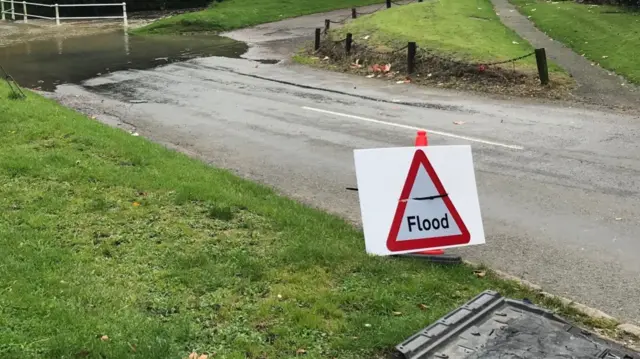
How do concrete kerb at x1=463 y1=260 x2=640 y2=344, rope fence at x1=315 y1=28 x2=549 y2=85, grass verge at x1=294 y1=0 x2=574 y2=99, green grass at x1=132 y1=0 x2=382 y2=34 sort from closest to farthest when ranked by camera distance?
concrete kerb at x1=463 y1=260 x2=640 y2=344, rope fence at x1=315 y1=28 x2=549 y2=85, grass verge at x1=294 y1=0 x2=574 y2=99, green grass at x1=132 y1=0 x2=382 y2=34

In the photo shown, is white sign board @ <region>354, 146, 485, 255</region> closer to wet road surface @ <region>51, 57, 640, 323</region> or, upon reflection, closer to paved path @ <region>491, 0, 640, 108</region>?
wet road surface @ <region>51, 57, 640, 323</region>

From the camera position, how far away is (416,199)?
17.9 ft

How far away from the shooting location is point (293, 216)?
265 inches

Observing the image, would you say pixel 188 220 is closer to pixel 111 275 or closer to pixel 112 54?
pixel 111 275

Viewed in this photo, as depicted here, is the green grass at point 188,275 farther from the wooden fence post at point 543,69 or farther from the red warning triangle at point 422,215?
the wooden fence post at point 543,69

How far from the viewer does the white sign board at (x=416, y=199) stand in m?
5.40

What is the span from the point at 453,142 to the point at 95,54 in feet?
51.7

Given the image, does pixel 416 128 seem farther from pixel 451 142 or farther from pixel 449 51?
pixel 449 51

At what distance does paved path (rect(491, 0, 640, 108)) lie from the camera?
13.9m

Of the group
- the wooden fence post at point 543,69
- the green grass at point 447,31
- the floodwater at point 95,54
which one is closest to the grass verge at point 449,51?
the green grass at point 447,31

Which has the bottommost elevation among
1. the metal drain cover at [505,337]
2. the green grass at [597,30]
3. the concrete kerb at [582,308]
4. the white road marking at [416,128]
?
the concrete kerb at [582,308]

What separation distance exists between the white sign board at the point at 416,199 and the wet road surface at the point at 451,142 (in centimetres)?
79

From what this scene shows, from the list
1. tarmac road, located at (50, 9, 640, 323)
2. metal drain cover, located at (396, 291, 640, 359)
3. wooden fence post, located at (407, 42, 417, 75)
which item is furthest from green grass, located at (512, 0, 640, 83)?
metal drain cover, located at (396, 291, 640, 359)

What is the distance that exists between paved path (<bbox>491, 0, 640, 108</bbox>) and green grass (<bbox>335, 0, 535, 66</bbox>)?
67cm
